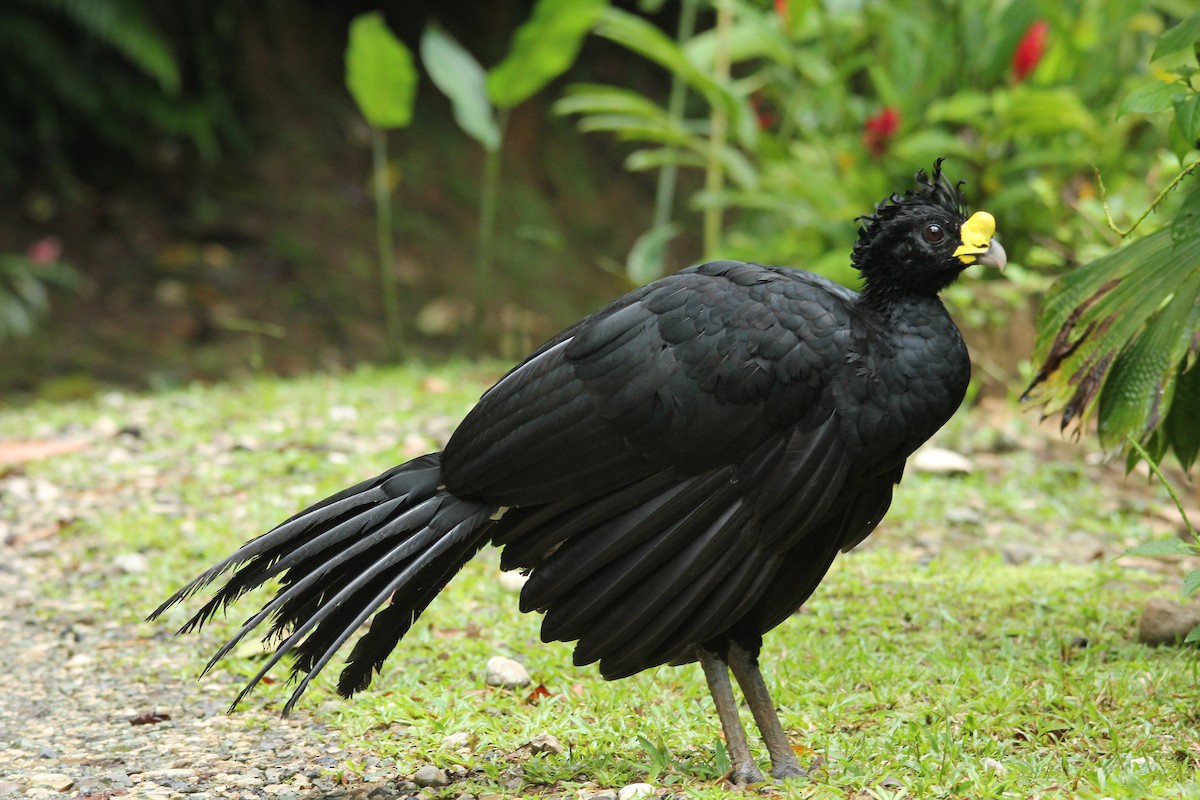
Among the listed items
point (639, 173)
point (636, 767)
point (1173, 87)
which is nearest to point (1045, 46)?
point (1173, 87)

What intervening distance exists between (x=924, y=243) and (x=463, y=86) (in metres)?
4.72

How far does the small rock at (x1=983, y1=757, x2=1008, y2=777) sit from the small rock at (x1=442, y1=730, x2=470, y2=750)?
3.82 feet

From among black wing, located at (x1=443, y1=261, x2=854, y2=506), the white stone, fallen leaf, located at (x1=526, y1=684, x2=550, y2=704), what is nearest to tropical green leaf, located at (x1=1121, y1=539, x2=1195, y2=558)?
black wing, located at (x1=443, y1=261, x2=854, y2=506)

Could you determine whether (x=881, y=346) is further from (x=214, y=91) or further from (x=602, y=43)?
(x=602, y=43)

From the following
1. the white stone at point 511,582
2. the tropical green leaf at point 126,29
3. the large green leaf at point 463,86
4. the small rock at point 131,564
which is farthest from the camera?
the tropical green leaf at point 126,29

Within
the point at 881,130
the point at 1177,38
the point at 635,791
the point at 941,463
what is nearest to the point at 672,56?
the point at 881,130

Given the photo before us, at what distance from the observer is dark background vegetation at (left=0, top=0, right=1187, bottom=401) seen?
6266 mm

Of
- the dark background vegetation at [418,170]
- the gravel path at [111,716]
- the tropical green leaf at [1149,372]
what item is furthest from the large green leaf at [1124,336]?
the dark background vegetation at [418,170]

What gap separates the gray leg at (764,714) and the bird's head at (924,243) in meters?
0.85

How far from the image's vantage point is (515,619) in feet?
13.2

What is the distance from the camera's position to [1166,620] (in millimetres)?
3430

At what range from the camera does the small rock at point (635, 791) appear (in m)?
2.61

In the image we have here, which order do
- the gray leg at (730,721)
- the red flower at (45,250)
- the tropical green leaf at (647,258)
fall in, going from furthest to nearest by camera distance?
the red flower at (45,250) → the tropical green leaf at (647,258) → the gray leg at (730,721)

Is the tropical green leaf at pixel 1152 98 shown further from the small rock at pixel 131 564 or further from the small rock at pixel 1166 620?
the small rock at pixel 131 564
